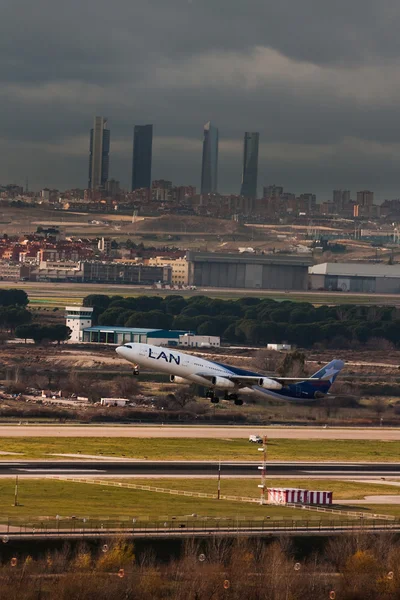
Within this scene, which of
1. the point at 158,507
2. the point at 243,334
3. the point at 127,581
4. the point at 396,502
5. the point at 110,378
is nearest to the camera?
the point at 127,581

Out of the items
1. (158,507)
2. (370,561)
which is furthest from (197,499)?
(370,561)

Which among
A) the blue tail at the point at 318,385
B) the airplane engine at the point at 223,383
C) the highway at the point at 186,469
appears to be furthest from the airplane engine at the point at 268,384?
the highway at the point at 186,469

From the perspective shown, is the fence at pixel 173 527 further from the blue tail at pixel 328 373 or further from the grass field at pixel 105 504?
the blue tail at pixel 328 373

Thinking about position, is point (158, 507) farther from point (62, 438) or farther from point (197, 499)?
point (62, 438)

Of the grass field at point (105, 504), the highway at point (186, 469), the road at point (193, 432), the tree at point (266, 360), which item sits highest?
the grass field at point (105, 504)

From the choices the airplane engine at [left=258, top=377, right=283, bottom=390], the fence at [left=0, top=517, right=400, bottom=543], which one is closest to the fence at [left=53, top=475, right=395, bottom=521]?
the fence at [left=0, top=517, right=400, bottom=543]

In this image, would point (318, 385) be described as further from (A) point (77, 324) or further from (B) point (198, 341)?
(A) point (77, 324)

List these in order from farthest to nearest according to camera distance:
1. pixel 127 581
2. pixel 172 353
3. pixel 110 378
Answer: pixel 110 378 → pixel 172 353 → pixel 127 581

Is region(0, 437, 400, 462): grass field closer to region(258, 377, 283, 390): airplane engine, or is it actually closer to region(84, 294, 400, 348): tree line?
region(258, 377, 283, 390): airplane engine
